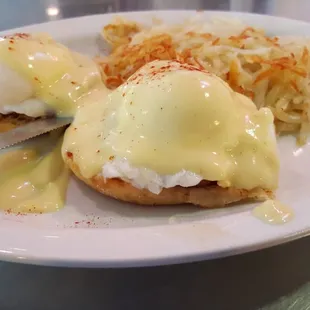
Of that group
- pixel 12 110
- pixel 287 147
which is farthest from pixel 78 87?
pixel 287 147

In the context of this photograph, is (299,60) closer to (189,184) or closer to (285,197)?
(285,197)

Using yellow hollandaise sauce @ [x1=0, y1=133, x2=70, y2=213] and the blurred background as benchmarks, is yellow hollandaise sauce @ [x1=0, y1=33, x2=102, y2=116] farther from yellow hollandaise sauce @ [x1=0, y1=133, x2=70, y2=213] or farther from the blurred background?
the blurred background

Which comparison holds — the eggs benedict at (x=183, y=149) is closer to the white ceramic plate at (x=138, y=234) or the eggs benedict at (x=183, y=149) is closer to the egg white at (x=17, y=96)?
the white ceramic plate at (x=138, y=234)

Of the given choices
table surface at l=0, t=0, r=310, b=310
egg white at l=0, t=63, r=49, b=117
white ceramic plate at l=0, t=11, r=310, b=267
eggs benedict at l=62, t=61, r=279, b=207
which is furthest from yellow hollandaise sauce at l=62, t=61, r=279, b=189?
egg white at l=0, t=63, r=49, b=117

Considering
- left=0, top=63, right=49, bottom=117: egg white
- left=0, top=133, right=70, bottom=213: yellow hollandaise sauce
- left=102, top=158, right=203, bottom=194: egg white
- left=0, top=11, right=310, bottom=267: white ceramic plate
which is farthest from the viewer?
left=0, top=63, right=49, bottom=117: egg white

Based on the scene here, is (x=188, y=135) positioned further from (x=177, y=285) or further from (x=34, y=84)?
(x=34, y=84)

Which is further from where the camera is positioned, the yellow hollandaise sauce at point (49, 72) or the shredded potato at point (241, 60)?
the shredded potato at point (241, 60)

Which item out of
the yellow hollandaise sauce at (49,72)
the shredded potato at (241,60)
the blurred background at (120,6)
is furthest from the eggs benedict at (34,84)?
the blurred background at (120,6)
